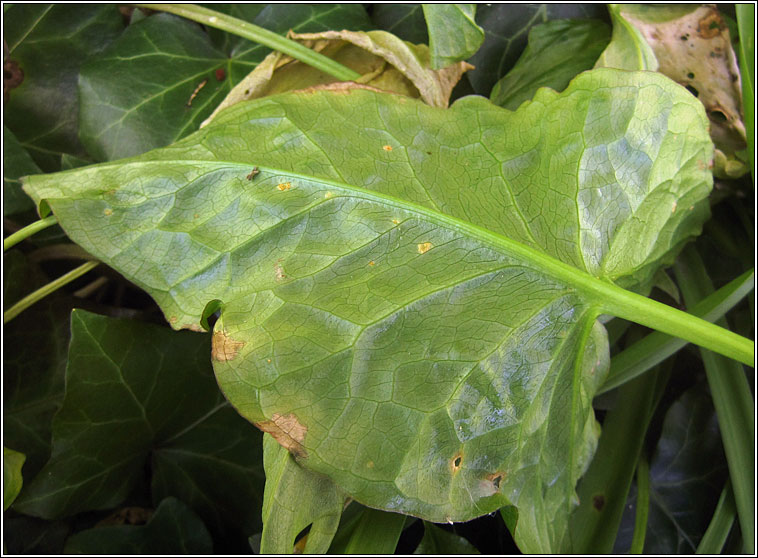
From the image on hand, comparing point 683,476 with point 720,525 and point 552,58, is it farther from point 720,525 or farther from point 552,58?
point 552,58

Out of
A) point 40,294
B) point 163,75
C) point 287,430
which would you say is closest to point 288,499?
point 287,430

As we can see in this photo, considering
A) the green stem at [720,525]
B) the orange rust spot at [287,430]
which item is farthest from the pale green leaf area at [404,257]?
the green stem at [720,525]

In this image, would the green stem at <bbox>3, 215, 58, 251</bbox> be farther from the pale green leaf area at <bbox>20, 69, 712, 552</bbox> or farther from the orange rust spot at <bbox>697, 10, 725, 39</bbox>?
the orange rust spot at <bbox>697, 10, 725, 39</bbox>

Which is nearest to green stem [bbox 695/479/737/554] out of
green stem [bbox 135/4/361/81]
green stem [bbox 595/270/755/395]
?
green stem [bbox 595/270/755/395]

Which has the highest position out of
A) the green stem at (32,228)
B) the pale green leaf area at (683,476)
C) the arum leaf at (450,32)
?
the arum leaf at (450,32)

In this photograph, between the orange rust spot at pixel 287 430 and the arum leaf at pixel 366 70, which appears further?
the arum leaf at pixel 366 70

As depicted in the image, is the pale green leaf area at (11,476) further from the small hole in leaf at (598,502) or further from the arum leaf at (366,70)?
the small hole in leaf at (598,502)
